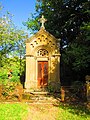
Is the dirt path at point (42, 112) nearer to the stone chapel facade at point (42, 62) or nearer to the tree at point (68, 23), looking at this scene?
the tree at point (68, 23)

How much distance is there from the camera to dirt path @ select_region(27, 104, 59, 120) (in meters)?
11.9

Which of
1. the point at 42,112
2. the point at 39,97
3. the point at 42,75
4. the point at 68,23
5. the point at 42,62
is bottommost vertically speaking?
the point at 42,112

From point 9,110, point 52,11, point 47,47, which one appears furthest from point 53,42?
point 9,110

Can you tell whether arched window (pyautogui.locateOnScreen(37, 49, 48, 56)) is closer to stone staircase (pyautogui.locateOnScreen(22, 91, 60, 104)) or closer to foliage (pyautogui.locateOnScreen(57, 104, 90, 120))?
stone staircase (pyautogui.locateOnScreen(22, 91, 60, 104))

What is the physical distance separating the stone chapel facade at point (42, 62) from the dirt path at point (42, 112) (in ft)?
23.6

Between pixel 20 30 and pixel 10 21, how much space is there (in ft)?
6.28

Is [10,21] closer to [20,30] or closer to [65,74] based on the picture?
[20,30]

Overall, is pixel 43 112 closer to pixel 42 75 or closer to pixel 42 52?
pixel 42 75

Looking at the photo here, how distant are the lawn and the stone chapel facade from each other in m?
7.30

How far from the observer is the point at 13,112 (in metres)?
12.6

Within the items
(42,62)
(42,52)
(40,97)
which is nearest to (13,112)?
(40,97)

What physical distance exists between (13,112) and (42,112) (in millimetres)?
1745

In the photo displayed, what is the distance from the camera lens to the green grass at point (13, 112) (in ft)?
37.8

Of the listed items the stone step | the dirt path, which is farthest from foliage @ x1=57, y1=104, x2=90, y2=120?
the stone step
